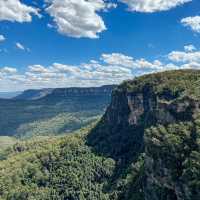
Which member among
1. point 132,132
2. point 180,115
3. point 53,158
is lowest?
point 53,158

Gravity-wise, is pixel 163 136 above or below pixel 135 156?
above

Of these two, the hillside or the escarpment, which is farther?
the hillside

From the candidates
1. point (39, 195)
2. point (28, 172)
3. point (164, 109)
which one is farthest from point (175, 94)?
point (28, 172)

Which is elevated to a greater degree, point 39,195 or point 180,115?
point 180,115

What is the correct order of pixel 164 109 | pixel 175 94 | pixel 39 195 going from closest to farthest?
1. pixel 164 109
2. pixel 175 94
3. pixel 39 195

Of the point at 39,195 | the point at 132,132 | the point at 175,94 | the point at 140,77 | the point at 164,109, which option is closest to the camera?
the point at 164,109

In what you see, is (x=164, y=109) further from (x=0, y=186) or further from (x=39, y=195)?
(x=0, y=186)

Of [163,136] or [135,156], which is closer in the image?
[163,136]

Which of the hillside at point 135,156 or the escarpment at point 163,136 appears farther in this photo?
the hillside at point 135,156
